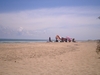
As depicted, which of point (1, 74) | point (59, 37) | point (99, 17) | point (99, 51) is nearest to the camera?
point (1, 74)

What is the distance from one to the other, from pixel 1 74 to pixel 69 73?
3.85 m

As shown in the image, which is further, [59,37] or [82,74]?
[59,37]

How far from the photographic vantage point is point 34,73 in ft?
25.4

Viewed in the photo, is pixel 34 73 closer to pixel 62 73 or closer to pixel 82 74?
pixel 62 73

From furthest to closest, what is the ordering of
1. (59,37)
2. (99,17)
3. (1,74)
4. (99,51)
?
1. (59,37)
2. (99,51)
3. (99,17)
4. (1,74)

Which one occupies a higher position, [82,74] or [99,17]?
[99,17]

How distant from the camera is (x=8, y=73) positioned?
760 centimetres

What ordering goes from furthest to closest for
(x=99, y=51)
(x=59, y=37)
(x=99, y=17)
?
(x=59, y=37), (x=99, y=51), (x=99, y=17)

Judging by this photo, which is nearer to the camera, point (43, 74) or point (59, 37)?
point (43, 74)

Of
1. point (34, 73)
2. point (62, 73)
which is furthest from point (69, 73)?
point (34, 73)

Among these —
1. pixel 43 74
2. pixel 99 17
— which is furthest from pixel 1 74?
pixel 99 17

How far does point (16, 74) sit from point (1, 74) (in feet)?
2.69

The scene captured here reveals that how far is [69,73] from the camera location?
25.6ft

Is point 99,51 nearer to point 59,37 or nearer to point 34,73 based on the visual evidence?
point 34,73
